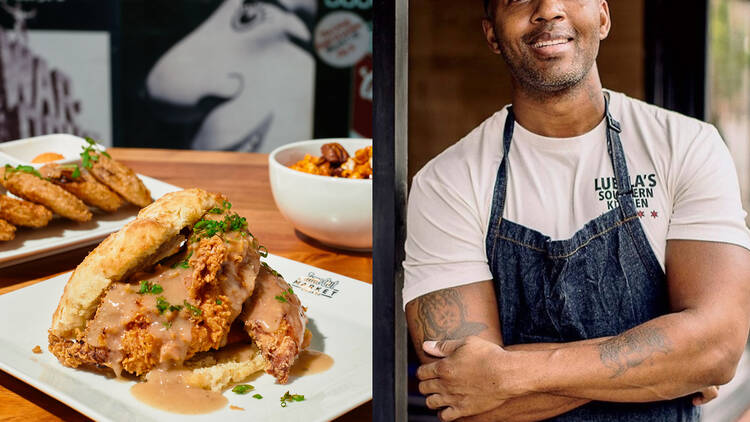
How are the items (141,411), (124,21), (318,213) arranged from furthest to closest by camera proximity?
1. (124,21)
2. (318,213)
3. (141,411)

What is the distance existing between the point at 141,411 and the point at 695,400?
1.91 ft

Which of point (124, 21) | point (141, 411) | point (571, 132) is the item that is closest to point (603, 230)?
point (571, 132)

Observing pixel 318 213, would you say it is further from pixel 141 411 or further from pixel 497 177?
pixel 497 177

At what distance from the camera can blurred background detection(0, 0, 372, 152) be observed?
12.5ft

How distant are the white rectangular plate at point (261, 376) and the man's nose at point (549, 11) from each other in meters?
0.49

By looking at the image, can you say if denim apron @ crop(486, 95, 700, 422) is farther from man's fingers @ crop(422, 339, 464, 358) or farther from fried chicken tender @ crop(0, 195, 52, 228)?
fried chicken tender @ crop(0, 195, 52, 228)

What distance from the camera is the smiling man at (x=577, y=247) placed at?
473 millimetres

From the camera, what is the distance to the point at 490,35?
0.50 meters

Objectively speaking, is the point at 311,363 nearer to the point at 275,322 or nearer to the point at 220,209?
the point at 275,322

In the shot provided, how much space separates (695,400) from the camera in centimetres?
49

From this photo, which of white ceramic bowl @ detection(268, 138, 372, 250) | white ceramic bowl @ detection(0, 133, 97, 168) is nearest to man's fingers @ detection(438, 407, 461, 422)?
white ceramic bowl @ detection(268, 138, 372, 250)

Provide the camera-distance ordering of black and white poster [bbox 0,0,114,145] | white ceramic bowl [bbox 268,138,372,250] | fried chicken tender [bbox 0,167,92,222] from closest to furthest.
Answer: white ceramic bowl [bbox 268,138,372,250], fried chicken tender [bbox 0,167,92,222], black and white poster [bbox 0,0,114,145]

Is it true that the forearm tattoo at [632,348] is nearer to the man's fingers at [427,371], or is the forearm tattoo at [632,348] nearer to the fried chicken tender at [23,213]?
the man's fingers at [427,371]

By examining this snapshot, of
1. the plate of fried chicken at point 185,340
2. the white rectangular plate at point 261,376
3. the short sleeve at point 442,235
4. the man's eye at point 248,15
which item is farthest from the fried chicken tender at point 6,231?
the man's eye at point 248,15
